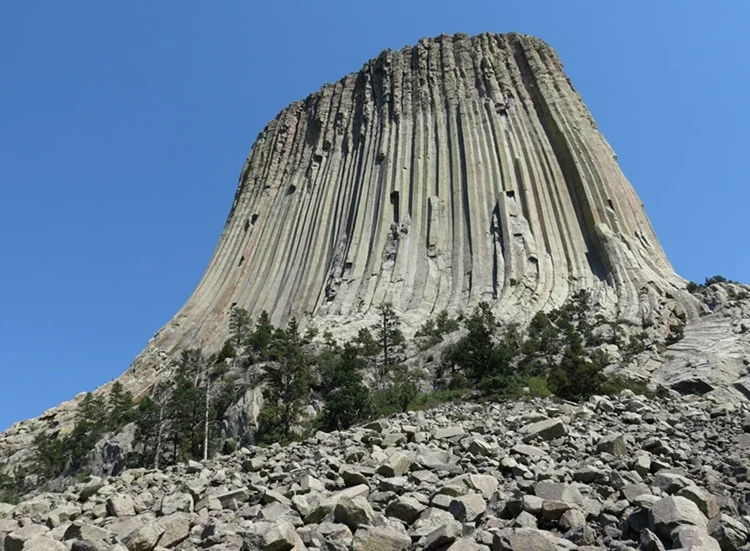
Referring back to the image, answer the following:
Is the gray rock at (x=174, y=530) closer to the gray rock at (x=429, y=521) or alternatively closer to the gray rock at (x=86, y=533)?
the gray rock at (x=86, y=533)

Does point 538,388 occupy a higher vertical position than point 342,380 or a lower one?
lower

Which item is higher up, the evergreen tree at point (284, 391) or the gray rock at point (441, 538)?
the evergreen tree at point (284, 391)

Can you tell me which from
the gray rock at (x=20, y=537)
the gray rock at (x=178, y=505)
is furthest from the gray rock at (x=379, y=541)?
the gray rock at (x=20, y=537)

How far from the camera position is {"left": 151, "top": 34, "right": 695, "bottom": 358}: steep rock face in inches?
1447

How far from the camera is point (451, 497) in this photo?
5.15 metres

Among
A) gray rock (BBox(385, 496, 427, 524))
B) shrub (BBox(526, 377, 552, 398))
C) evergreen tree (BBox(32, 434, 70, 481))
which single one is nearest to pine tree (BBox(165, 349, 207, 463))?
evergreen tree (BBox(32, 434, 70, 481))

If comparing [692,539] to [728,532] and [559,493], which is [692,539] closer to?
[728,532]

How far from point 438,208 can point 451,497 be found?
1487 inches

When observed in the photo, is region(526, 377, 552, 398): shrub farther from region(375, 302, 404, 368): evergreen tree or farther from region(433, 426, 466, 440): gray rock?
region(375, 302, 404, 368): evergreen tree

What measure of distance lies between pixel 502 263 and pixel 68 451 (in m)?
25.7

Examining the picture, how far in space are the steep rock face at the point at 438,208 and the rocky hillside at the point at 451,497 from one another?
24.8 meters

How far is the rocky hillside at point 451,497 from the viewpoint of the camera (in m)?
4.32

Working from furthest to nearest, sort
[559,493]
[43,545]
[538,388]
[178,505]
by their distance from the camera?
[538,388] → [178,505] → [559,493] → [43,545]

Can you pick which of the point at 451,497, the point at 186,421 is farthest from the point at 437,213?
the point at 451,497
